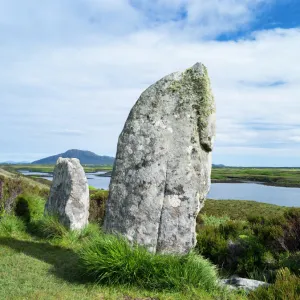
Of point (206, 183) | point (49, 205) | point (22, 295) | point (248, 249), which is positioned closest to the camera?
point (22, 295)

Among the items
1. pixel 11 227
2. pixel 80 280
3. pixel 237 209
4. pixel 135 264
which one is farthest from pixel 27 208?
pixel 237 209

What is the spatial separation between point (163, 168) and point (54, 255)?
4.01m

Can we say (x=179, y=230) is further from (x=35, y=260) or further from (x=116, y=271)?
(x=35, y=260)

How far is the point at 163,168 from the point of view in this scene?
28.1 feet

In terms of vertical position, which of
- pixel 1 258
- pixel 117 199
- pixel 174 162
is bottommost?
pixel 1 258

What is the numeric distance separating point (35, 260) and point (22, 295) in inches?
92.4

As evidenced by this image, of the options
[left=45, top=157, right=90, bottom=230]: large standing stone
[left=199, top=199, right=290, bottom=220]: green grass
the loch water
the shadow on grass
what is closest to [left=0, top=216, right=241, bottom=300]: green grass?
the shadow on grass

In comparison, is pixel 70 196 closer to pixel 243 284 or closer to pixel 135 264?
pixel 135 264

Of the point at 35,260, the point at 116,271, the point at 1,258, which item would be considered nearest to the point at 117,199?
the point at 116,271

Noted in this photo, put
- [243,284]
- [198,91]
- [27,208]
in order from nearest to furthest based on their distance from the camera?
1. [243,284]
2. [198,91]
3. [27,208]

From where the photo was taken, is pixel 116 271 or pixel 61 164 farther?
pixel 61 164

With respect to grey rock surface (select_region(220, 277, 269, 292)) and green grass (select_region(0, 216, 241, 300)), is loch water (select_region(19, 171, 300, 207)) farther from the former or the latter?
grey rock surface (select_region(220, 277, 269, 292))

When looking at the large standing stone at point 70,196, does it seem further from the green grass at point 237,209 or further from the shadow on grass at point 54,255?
the green grass at point 237,209

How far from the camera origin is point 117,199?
8.66m
